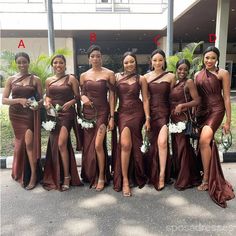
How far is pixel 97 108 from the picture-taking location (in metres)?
3.80

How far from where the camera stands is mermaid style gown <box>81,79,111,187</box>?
3.73 metres

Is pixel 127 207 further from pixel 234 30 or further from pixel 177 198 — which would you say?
pixel 234 30

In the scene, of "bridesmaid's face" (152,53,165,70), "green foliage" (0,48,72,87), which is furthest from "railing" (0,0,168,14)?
"bridesmaid's face" (152,53,165,70)

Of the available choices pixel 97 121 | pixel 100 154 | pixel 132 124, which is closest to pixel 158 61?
pixel 132 124

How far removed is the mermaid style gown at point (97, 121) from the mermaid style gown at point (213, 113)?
4.27 feet

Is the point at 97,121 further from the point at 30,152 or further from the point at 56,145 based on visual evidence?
the point at 30,152

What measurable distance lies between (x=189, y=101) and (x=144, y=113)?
2.09 feet

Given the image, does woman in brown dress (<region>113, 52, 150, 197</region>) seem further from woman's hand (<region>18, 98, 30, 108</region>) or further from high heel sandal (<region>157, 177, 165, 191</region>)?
woman's hand (<region>18, 98, 30, 108</region>)

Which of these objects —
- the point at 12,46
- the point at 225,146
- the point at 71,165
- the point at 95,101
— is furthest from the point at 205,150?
the point at 12,46

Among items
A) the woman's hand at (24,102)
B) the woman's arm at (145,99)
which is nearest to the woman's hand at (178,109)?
the woman's arm at (145,99)

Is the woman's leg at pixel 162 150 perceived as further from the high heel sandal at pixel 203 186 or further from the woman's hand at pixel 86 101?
the woman's hand at pixel 86 101

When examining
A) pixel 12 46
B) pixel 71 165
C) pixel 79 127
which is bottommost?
pixel 71 165

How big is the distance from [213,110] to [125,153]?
1.31 meters

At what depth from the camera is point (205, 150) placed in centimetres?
364
